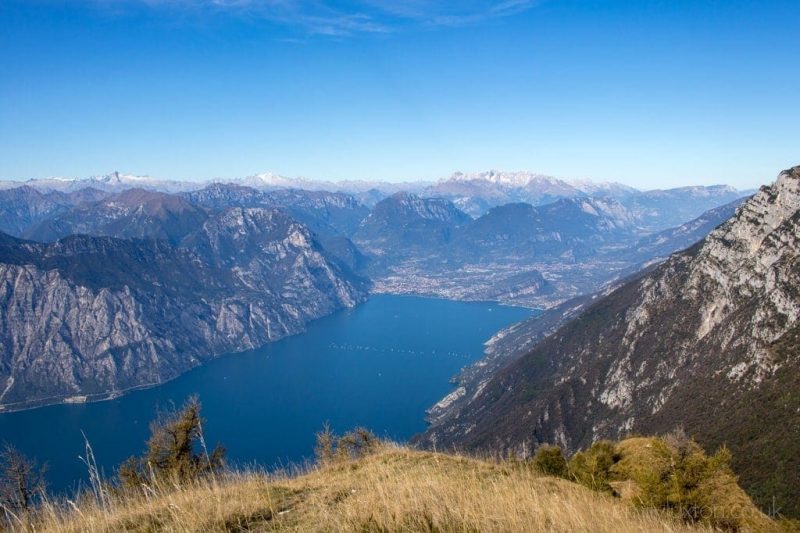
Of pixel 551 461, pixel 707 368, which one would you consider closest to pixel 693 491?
pixel 551 461

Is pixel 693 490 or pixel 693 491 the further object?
pixel 693 490

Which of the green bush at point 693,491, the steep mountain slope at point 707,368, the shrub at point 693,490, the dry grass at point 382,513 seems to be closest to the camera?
the dry grass at point 382,513

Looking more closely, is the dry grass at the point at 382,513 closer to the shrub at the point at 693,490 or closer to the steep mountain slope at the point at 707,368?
the shrub at the point at 693,490

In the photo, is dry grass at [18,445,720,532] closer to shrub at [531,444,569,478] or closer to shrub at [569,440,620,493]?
shrub at [569,440,620,493]

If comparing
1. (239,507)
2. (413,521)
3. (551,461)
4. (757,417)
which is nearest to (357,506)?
(413,521)

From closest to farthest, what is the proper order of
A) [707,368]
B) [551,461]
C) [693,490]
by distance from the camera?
1. [693,490]
2. [551,461]
3. [707,368]

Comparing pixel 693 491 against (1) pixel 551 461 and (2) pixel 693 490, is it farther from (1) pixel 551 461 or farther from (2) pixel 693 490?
(1) pixel 551 461

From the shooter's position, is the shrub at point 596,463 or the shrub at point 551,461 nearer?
the shrub at point 596,463

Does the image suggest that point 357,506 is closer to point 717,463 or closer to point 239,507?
point 239,507

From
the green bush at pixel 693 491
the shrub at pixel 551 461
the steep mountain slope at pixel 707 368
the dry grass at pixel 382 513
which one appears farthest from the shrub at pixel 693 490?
the steep mountain slope at pixel 707 368
